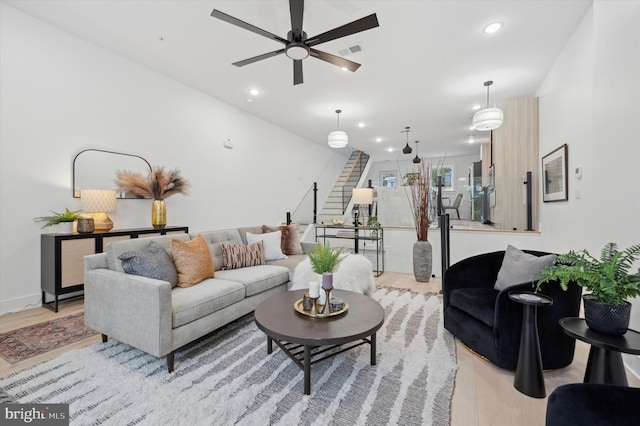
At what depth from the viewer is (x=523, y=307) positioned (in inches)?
74.1

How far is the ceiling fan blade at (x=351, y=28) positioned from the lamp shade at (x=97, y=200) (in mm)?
2972

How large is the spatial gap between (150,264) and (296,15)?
2.32m

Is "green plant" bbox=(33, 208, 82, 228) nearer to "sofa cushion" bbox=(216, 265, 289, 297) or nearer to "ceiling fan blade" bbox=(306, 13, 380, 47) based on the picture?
"sofa cushion" bbox=(216, 265, 289, 297)

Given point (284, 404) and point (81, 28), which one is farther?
point (81, 28)

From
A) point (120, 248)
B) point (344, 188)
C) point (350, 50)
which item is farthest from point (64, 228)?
point (344, 188)

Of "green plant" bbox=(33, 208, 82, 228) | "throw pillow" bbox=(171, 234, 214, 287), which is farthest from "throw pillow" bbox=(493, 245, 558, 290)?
"green plant" bbox=(33, 208, 82, 228)

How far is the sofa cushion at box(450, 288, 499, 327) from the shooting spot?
209cm

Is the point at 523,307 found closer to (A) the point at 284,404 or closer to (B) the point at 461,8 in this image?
(A) the point at 284,404

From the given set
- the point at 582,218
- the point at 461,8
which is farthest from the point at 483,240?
the point at 461,8

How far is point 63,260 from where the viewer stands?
3.07m

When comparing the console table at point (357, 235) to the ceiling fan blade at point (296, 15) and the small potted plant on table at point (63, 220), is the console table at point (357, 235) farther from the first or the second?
the small potted plant on table at point (63, 220)

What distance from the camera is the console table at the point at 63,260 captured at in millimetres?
3037

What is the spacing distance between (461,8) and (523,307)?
2760 millimetres

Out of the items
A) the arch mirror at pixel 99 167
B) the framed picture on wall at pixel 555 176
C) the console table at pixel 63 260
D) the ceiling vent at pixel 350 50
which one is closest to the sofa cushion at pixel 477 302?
the framed picture on wall at pixel 555 176
